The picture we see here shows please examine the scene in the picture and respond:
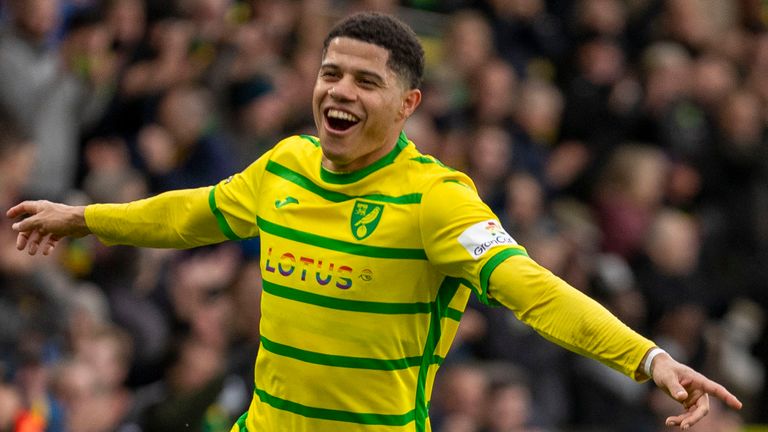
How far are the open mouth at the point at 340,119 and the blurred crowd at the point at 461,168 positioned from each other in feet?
10.3

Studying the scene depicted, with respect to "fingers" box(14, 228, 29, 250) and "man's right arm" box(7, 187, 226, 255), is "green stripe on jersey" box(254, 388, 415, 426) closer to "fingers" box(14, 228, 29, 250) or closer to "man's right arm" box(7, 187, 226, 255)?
"man's right arm" box(7, 187, 226, 255)

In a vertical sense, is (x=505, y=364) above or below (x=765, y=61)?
below

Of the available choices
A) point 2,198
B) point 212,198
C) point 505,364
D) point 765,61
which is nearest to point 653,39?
point 765,61

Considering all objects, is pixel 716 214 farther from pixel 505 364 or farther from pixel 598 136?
pixel 505 364

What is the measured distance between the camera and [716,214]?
14.2 metres

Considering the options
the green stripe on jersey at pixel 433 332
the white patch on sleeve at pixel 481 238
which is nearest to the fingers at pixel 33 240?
the green stripe on jersey at pixel 433 332

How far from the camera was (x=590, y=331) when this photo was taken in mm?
5070

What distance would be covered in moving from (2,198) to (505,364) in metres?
A: 4.00

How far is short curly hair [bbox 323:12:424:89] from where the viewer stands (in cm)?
568

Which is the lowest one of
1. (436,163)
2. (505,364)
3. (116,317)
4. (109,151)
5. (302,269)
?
(505,364)

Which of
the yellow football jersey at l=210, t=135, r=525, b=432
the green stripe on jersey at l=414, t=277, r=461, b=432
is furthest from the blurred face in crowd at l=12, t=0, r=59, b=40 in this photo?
the green stripe on jersey at l=414, t=277, r=461, b=432

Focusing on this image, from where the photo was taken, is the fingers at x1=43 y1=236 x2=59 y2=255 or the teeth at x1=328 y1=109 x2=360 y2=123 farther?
the fingers at x1=43 y1=236 x2=59 y2=255

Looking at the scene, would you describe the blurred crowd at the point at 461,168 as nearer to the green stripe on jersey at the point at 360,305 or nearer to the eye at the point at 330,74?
the green stripe on jersey at the point at 360,305

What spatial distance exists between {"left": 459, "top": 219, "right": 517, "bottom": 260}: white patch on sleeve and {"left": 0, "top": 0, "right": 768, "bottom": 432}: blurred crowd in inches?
139
